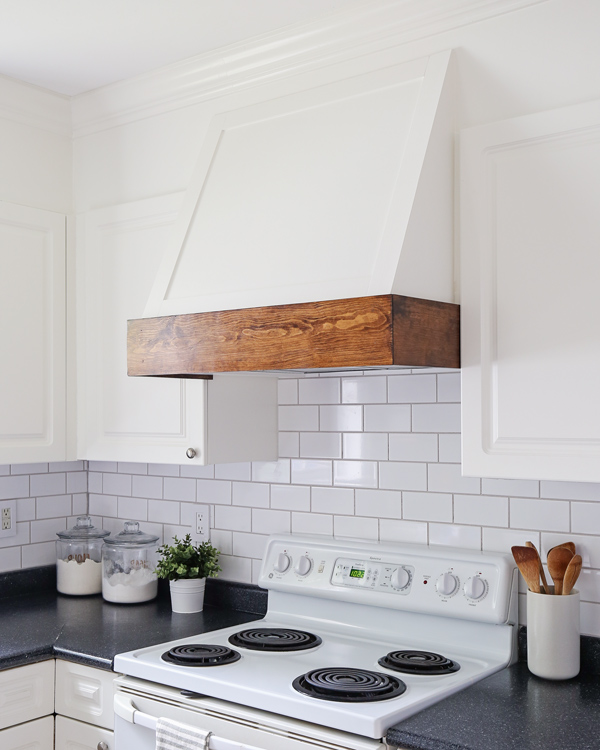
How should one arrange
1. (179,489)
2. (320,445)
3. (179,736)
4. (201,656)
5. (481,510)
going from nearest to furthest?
(179,736), (201,656), (481,510), (320,445), (179,489)

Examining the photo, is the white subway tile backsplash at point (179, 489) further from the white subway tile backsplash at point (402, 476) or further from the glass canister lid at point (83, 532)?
the white subway tile backsplash at point (402, 476)

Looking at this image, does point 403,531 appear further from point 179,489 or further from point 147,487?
point 147,487

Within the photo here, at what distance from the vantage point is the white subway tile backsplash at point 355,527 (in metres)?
2.42

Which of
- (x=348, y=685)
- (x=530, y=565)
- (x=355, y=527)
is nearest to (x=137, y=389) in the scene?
(x=355, y=527)

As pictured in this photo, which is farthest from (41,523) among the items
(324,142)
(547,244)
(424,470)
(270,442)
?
(547,244)

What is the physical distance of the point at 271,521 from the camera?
2654 millimetres

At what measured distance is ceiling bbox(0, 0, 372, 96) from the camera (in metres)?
2.13

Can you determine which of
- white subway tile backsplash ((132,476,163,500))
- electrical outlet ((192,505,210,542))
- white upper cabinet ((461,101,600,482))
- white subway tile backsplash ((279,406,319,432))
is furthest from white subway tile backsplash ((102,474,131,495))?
white upper cabinet ((461,101,600,482))

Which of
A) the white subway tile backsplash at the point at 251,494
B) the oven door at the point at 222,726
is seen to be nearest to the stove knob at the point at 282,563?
the white subway tile backsplash at the point at 251,494

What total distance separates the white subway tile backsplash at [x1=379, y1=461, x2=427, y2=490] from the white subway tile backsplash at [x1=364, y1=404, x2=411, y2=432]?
0.10 meters

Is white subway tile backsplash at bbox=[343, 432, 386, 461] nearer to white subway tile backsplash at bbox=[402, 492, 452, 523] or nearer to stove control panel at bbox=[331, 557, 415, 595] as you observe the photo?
white subway tile backsplash at bbox=[402, 492, 452, 523]

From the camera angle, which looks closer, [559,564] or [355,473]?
[559,564]

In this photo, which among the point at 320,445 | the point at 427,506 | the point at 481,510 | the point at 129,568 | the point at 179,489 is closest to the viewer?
the point at 481,510

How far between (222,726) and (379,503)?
81 centimetres
